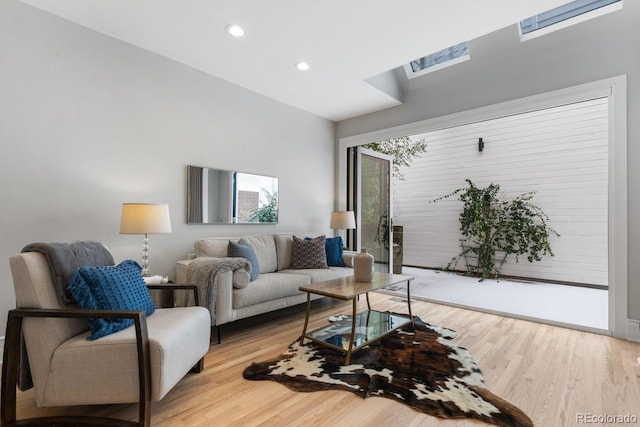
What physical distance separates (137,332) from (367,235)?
409 cm

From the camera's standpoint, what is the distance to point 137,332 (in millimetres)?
1464

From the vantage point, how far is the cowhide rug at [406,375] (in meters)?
1.71

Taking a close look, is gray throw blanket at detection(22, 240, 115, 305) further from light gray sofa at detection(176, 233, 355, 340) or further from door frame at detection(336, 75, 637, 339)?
→ door frame at detection(336, 75, 637, 339)

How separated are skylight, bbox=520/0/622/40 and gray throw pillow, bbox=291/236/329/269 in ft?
10.2

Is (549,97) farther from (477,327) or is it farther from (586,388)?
(586,388)

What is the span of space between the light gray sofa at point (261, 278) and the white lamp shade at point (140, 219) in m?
0.45

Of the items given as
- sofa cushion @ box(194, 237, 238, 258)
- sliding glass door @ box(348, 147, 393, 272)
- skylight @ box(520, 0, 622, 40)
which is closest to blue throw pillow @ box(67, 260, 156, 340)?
sofa cushion @ box(194, 237, 238, 258)

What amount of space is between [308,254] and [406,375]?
188 cm

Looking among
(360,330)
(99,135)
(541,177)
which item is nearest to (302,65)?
(99,135)

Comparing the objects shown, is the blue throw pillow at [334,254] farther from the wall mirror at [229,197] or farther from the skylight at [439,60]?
the skylight at [439,60]

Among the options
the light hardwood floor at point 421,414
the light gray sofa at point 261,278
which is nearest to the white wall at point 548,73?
the light hardwood floor at point 421,414

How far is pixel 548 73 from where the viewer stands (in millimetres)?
3156

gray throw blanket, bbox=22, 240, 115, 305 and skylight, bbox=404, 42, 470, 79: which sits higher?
skylight, bbox=404, 42, 470, 79

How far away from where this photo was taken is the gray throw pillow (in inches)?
145
